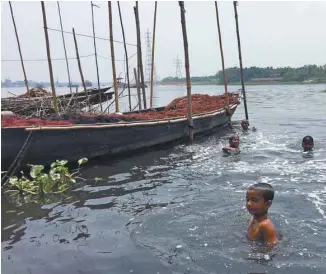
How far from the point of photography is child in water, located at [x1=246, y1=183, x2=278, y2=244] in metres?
4.95

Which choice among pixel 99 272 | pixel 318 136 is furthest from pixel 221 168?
pixel 318 136

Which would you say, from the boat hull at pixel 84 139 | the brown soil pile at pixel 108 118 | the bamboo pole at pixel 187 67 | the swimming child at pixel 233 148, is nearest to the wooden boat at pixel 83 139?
the boat hull at pixel 84 139

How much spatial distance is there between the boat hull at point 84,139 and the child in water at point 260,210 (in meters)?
6.02

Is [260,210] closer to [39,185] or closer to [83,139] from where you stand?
[39,185]

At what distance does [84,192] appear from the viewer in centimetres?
841

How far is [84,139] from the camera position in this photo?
10438mm

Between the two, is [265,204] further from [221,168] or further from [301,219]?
[221,168]

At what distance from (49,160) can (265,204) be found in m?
6.44

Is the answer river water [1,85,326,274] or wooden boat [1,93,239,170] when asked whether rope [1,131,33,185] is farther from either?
river water [1,85,326,274]

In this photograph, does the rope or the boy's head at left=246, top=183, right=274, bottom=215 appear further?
the rope

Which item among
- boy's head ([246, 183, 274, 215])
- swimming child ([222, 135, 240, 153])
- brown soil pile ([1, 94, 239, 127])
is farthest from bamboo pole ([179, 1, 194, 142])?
boy's head ([246, 183, 274, 215])

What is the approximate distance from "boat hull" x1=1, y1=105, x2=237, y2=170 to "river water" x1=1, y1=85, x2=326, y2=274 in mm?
554

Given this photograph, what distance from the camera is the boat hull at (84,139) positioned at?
9.20 metres

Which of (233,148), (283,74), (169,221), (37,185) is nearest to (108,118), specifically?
(37,185)
